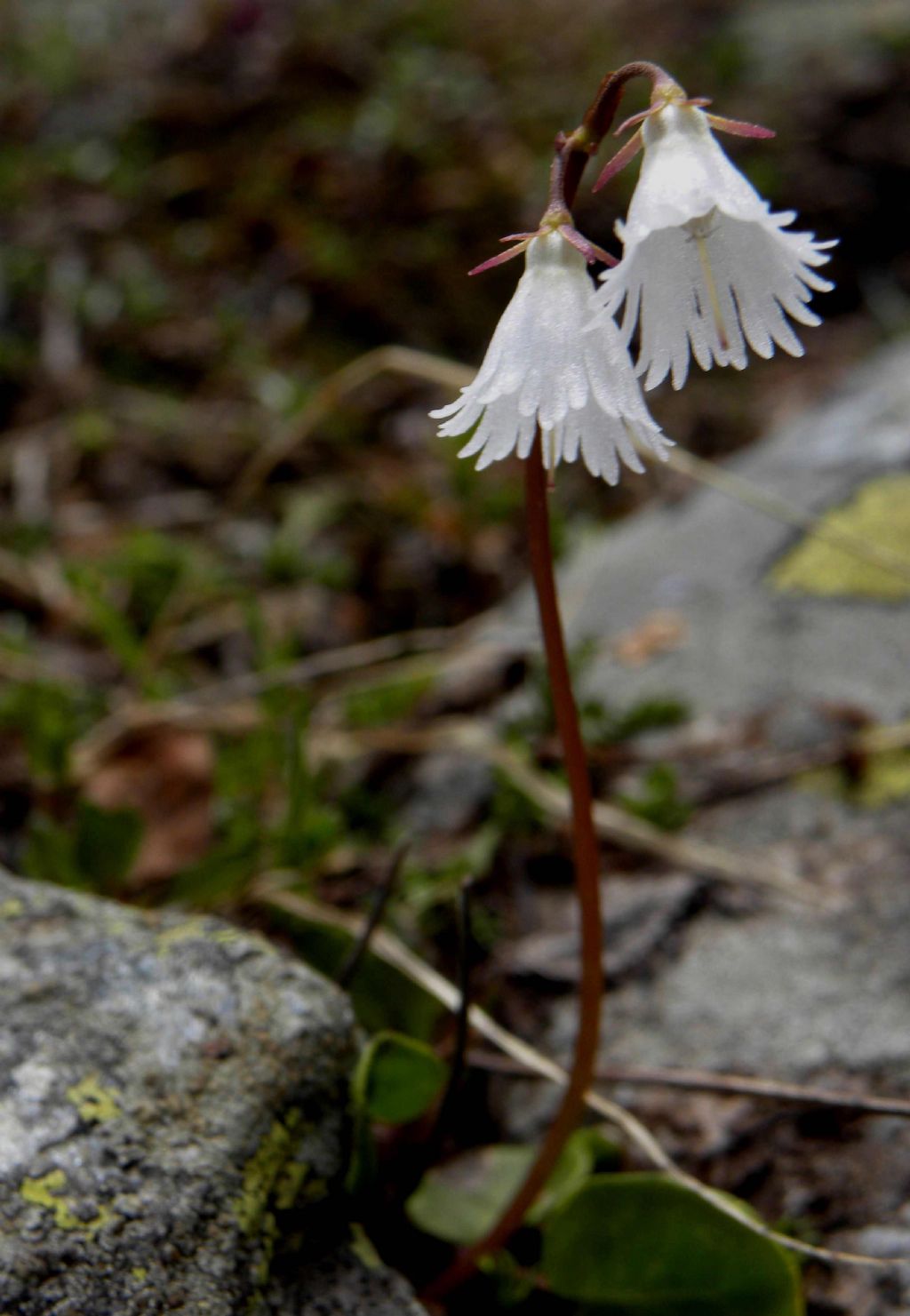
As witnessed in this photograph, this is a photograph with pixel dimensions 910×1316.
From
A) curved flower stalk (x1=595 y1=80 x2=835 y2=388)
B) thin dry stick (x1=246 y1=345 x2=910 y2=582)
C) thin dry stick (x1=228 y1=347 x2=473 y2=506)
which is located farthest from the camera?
thin dry stick (x1=228 y1=347 x2=473 y2=506)

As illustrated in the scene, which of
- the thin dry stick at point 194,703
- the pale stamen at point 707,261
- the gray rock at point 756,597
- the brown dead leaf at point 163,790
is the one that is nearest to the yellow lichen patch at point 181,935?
the brown dead leaf at point 163,790

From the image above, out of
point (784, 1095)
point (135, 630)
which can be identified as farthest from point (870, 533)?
point (135, 630)

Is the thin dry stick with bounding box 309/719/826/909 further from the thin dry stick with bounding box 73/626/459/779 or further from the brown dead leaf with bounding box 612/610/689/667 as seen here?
the brown dead leaf with bounding box 612/610/689/667

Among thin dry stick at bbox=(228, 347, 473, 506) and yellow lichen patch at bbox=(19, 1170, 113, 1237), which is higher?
thin dry stick at bbox=(228, 347, 473, 506)

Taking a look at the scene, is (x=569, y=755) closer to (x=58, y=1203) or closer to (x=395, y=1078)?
(x=395, y=1078)

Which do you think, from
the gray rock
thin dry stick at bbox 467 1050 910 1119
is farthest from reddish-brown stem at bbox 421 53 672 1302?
the gray rock
